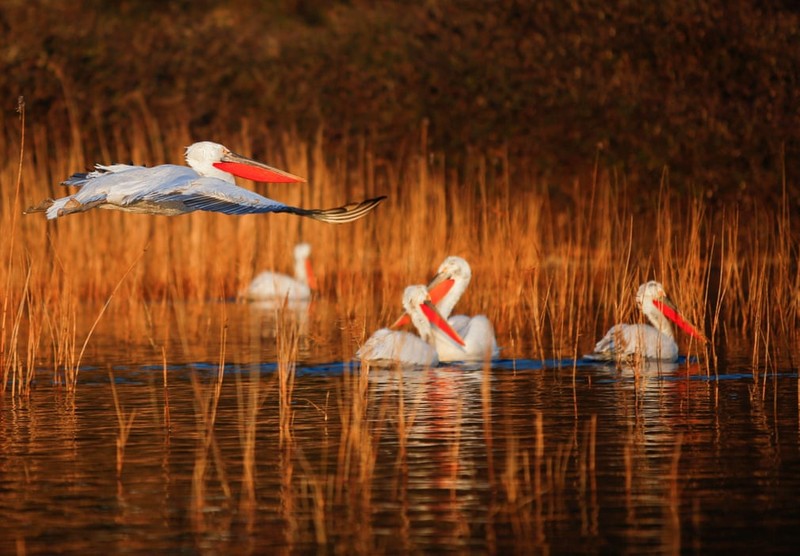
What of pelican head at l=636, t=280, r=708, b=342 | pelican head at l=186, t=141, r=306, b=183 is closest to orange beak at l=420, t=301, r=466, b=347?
pelican head at l=636, t=280, r=708, b=342

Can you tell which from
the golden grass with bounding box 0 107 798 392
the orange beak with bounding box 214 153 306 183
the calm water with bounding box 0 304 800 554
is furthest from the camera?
the golden grass with bounding box 0 107 798 392

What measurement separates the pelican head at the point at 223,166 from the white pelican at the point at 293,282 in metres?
4.36

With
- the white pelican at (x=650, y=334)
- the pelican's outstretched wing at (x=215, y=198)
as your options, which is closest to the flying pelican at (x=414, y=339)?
the white pelican at (x=650, y=334)

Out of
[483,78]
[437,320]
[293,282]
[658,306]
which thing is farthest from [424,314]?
[483,78]

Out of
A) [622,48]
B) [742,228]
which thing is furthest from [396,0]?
[742,228]

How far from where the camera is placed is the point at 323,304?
591 inches

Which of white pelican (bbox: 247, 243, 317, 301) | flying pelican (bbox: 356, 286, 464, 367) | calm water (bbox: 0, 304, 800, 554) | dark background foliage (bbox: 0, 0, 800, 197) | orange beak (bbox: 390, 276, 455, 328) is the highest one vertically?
dark background foliage (bbox: 0, 0, 800, 197)

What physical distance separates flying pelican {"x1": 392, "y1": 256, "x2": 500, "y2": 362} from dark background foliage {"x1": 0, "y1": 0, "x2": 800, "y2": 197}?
19.5 feet

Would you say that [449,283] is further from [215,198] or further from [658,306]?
[215,198]

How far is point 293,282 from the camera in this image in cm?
1503

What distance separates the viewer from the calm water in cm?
567

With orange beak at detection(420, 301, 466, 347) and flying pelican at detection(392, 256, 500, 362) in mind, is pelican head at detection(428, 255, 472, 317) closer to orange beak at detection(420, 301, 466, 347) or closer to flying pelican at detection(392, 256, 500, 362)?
flying pelican at detection(392, 256, 500, 362)

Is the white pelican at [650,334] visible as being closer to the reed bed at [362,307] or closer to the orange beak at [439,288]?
the reed bed at [362,307]

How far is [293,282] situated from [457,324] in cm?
377
